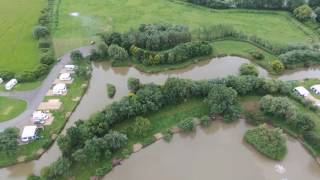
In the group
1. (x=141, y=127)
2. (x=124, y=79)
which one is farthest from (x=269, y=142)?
(x=124, y=79)

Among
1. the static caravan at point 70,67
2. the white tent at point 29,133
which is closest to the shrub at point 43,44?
the static caravan at point 70,67

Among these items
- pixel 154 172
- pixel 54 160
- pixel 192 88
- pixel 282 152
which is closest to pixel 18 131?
pixel 54 160

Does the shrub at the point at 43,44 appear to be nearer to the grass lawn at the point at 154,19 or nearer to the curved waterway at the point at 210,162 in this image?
the grass lawn at the point at 154,19

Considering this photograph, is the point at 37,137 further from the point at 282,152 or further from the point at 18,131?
the point at 282,152

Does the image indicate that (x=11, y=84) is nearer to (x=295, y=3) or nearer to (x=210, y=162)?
(x=210, y=162)

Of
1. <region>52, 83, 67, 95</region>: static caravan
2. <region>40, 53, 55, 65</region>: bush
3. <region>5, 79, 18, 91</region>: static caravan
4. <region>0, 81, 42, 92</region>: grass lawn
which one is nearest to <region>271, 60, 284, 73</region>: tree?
<region>52, 83, 67, 95</region>: static caravan

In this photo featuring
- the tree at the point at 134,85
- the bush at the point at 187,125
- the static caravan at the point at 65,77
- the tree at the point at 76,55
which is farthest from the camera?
the tree at the point at 76,55
